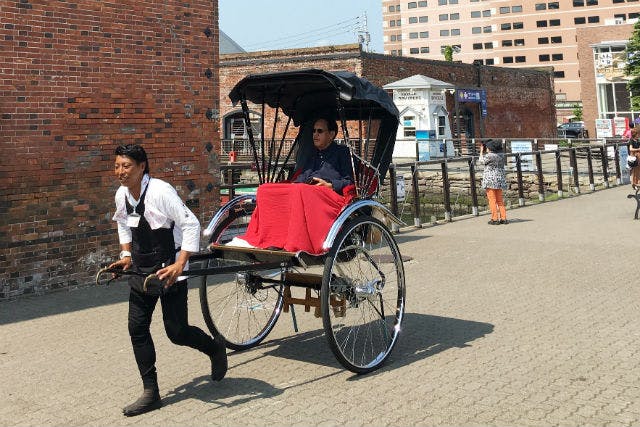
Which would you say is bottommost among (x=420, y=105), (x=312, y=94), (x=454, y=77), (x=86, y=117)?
(x=312, y=94)

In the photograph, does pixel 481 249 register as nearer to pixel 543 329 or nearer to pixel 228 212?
pixel 543 329

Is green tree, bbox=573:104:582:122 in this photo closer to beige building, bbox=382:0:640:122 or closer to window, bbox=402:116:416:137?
beige building, bbox=382:0:640:122

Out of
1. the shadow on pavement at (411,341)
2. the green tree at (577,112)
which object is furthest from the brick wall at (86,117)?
the green tree at (577,112)

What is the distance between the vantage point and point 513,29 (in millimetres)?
107125

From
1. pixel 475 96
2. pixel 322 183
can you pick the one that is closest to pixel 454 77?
pixel 475 96

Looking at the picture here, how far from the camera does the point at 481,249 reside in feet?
37.7

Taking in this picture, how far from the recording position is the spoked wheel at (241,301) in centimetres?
605

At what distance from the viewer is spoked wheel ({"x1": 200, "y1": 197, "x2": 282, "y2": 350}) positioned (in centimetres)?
605

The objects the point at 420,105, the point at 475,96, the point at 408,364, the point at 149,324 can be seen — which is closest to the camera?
A: the point at 149,324

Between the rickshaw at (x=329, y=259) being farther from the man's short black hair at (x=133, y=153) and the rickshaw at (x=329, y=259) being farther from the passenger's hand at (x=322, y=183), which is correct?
the man's short black hair at (x=133, y=153)

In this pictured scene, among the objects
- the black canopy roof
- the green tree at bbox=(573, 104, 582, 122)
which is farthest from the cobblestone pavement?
the green tree at bbox=(573, 104, 582, 122)

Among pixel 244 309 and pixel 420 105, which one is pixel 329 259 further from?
pixel 420 105

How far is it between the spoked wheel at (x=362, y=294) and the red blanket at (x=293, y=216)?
19cm

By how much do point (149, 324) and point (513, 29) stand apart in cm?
11096
